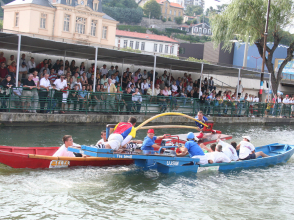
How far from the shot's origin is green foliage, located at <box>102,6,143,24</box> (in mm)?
129500

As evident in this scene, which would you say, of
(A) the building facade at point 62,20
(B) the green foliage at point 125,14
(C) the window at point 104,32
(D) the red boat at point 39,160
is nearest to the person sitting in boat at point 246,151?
(D) the red boat at point 39,160

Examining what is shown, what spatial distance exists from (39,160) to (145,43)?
90.4m

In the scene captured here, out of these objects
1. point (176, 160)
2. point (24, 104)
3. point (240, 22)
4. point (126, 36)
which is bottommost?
point (176, 160)

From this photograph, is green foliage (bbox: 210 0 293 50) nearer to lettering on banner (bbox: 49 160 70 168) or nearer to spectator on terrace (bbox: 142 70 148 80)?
spectator on terrace (bbox: 142 70 148 80)

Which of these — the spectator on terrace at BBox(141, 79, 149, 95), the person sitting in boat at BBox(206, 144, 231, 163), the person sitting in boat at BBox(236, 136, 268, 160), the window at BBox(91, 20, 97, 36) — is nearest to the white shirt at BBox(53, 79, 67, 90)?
the spectator on terrace at BBox(141, 79, 149, 95)

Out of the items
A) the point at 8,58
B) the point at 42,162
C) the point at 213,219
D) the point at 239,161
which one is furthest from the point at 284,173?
the point at 8,58

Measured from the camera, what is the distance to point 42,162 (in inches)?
376

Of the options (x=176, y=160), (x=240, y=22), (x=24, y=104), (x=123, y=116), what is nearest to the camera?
(x=176, y=160)

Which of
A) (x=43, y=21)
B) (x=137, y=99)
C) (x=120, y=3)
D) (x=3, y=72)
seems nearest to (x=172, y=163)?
(x=137, y=99)

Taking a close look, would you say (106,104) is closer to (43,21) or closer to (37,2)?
(37,2)

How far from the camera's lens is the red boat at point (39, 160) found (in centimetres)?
920

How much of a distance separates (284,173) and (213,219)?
5761 mm

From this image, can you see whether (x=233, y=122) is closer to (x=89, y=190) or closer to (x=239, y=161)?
(x=239, y=161)

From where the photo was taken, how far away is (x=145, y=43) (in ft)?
319
